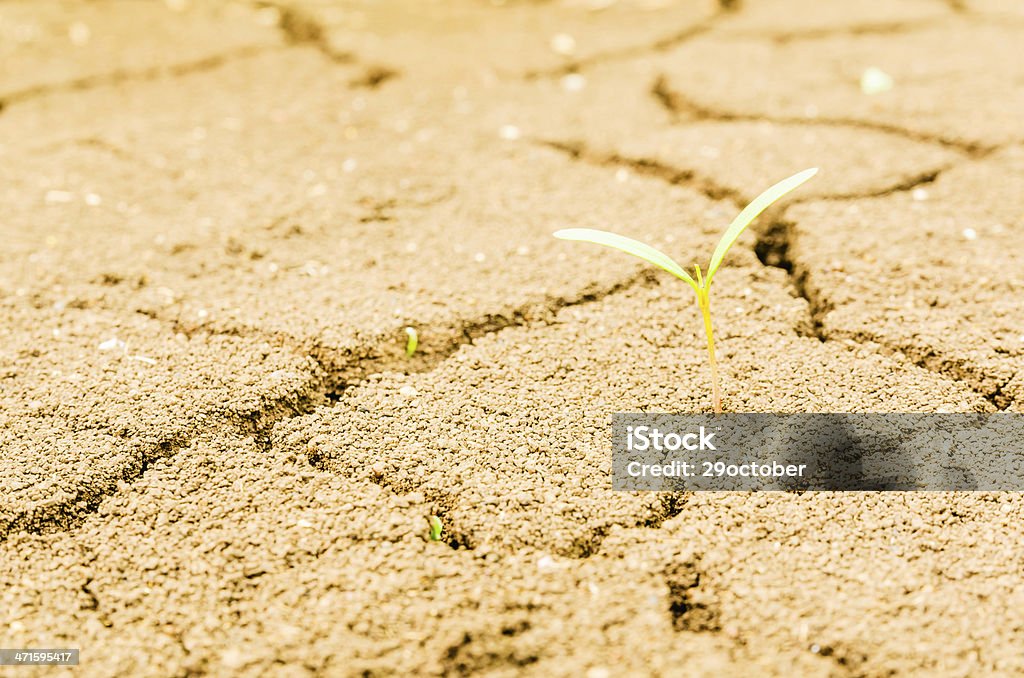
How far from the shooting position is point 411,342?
123 cm

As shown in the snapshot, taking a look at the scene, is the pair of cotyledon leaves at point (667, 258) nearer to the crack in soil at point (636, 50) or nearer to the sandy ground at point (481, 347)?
the sandy ground at point (481, 347)

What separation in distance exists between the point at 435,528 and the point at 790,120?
1.24 m

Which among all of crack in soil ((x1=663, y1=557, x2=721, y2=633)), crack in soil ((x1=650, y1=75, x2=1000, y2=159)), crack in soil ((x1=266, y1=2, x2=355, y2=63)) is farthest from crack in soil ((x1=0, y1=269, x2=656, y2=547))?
crack in soil ((x1=266, y1=2, x2=355, y2=63))

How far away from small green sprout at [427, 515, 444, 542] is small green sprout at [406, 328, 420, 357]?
314 millimetres

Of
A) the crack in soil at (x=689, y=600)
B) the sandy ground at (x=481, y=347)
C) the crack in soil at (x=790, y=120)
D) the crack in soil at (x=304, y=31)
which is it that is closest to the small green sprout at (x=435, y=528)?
the sandy ground at (x=481, y=347)

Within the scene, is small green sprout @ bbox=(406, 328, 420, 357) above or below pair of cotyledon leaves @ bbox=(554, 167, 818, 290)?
below

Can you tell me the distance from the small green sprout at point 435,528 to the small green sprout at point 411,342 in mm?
314

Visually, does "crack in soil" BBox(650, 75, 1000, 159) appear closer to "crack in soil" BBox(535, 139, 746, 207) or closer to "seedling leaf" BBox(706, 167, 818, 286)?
"crack in soil" BBox(535, 139, 746, 207)

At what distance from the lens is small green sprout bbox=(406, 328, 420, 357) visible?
4.02ft

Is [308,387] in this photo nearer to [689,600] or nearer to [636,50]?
[689,600]

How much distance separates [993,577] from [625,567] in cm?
36

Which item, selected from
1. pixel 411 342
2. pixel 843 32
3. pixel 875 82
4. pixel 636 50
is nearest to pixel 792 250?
pixel 411 342

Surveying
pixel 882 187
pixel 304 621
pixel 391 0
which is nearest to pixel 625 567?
pixel 304 621

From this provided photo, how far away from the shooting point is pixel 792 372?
1154 millimetres
